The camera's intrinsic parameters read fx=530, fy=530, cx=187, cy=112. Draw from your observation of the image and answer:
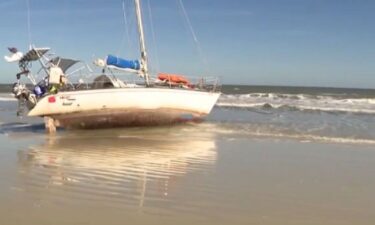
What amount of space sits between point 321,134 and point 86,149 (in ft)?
24.9

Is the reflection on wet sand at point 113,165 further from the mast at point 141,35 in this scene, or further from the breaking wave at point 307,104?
the breaking wave at point 307,104

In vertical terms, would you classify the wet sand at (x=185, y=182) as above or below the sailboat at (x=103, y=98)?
below

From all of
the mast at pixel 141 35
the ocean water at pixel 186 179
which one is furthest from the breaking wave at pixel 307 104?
the ocean water at pixel 186 179

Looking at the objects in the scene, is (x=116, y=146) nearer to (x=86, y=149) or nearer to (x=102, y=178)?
(x=86, y=149)

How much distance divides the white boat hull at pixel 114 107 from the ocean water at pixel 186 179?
1457 mm

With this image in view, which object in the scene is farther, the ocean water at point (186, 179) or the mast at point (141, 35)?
the mast at point (141, 35)

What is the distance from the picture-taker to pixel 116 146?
1285 centimetres

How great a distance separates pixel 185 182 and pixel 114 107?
30.2 feet

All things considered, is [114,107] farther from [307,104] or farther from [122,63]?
[307,104]

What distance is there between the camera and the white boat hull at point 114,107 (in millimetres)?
16422

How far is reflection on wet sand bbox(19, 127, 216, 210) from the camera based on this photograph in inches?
280

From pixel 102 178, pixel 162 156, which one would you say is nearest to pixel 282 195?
pixel 102 178

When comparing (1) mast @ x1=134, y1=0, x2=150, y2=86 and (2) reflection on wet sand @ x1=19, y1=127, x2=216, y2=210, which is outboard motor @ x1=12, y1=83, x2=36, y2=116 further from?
(1) mast @ x1=134, y1=0, x2=150, y2=86

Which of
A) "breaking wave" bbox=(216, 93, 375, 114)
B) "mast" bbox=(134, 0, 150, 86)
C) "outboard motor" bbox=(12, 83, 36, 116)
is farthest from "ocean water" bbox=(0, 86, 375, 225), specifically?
"breaking wave" bbox=(216, 93, 375, 114)
